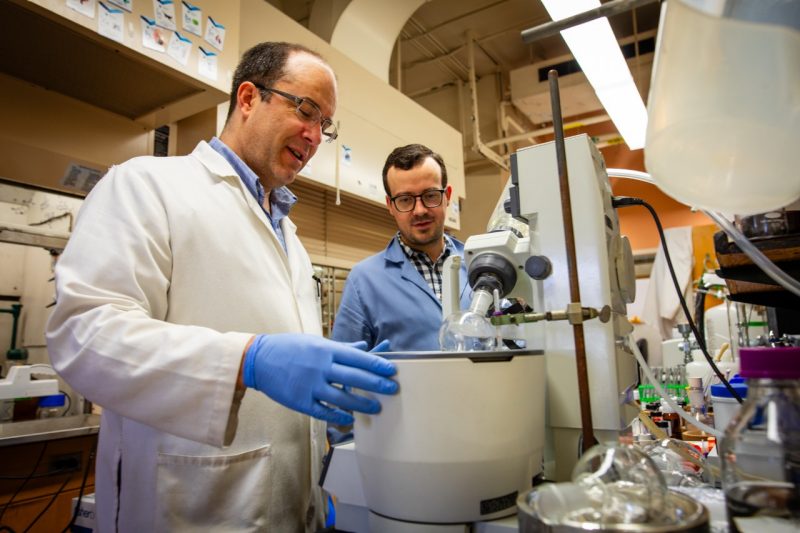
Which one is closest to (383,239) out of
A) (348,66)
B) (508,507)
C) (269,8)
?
(348,66)

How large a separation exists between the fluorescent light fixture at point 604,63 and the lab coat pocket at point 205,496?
5.28ft

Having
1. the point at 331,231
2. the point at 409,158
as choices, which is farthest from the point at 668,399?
the point at 331,231

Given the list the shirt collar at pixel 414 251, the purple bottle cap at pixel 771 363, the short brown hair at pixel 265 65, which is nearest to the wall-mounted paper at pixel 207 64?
the short brown hair at pixel 265 65

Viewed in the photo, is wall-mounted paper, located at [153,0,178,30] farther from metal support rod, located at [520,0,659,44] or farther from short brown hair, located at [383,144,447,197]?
metal support rod, located at [520,0,659,44]

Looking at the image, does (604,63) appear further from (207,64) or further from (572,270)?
(572,270)

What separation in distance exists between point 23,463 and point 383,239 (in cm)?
243

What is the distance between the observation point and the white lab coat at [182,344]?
2.62ft

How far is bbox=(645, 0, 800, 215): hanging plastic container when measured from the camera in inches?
19.9

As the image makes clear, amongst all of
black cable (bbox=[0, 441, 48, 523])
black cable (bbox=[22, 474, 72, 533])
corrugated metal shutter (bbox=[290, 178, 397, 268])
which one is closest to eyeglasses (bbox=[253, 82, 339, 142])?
corrugated metal shutter (bbox=[290, 178, 397, 268])

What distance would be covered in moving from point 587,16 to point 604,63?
1971mm

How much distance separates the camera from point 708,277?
2.69 metres

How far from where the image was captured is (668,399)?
0.85 metres

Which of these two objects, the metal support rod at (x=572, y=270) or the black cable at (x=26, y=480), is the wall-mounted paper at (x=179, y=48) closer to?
the black cable at (x=26, y=480)

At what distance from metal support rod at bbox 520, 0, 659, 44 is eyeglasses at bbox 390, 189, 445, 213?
1193 mm
